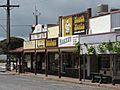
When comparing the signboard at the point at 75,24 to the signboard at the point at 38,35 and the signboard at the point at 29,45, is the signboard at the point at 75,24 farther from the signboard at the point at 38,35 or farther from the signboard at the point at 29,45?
the signboard at the point at 29,45

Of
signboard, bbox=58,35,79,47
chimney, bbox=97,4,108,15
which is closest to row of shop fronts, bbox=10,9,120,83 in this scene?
signboard, bbox=58,35,79,47

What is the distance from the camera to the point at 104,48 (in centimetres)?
3272

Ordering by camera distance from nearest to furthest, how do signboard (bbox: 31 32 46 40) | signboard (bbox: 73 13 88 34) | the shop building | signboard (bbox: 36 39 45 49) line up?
1. the shop building
2. signboard (bbox: 73 13 88 34)
3. signboard (bbox: 36 39 45 49)
4. signboard (bbox: 31 32 46 40)

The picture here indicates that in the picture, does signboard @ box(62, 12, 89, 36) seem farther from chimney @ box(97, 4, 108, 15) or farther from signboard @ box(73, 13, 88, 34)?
chimney @ box(97, 4, 108, 15)

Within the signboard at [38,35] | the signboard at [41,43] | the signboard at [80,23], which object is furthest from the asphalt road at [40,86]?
the signboard at [38,35]

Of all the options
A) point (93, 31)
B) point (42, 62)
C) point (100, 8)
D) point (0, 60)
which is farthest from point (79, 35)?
point (0, 60)

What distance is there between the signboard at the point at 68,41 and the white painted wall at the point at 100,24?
158 centimetres

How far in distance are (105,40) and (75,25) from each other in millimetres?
8594

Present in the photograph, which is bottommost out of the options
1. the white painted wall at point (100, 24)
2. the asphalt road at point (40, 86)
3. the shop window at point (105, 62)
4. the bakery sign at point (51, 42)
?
the asphalt road at point (40, 86)

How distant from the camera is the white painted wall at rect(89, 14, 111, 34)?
116 feet

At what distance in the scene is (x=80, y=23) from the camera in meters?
40.2

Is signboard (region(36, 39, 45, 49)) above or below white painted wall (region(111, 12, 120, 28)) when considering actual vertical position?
below

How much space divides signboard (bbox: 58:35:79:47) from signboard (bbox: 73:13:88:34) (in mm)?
1130

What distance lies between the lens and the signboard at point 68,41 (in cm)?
3888
